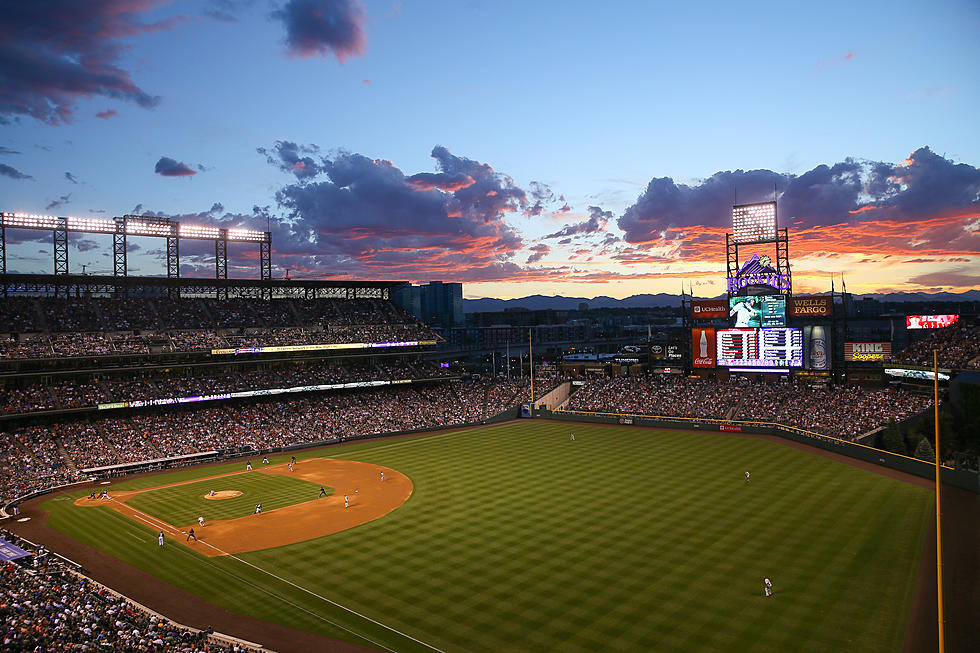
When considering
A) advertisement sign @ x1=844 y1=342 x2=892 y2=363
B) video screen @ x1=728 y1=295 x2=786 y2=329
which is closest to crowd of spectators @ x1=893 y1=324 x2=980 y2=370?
advertisement sign @ x1=844 y1=342 x2=892 y2=363

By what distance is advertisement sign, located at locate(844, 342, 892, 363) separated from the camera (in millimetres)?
56781

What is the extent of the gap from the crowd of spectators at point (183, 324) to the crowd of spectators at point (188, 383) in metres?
2.67

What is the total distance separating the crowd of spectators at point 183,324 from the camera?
177ft

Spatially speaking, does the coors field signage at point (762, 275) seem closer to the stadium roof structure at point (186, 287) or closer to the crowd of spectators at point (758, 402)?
the crowd of spectators at point (758, 402)

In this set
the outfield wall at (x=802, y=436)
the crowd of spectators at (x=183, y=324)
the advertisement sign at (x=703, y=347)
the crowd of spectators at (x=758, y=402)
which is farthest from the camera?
the advertisement sign at (x=703, y=347)

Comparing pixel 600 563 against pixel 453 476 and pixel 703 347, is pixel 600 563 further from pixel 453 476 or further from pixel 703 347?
pixel 703 347

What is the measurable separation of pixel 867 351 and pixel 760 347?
954 centimetres

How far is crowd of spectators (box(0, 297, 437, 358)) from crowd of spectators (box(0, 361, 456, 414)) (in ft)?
8.76

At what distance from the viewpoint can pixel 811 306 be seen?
56.7 meters

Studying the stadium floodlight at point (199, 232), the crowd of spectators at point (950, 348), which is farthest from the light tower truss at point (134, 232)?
the crowd of spectators at point (950, 348)

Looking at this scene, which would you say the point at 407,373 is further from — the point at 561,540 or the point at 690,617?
the point at 690,617

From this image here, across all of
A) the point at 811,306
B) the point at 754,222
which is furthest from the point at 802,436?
the point at 754,222

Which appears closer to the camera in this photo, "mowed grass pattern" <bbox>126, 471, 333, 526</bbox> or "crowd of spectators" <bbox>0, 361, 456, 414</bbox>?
"mowed grass pattern" <bbox>126, 471, 333, 526</bbox>

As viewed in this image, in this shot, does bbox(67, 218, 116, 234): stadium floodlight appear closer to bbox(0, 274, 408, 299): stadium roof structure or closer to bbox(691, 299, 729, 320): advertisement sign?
bbox(0, 274, 408, 299): stadium roof structure
